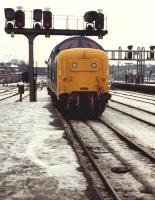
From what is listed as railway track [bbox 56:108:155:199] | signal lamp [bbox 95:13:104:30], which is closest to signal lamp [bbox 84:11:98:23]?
signal lamp [bbox 95:13:104:30]

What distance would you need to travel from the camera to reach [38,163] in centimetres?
767

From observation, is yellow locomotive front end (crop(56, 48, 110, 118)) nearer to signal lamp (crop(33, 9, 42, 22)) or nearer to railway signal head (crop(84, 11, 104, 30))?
railway signal head (crop(84, 11, 104, 30))

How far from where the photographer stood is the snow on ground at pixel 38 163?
5.92 m

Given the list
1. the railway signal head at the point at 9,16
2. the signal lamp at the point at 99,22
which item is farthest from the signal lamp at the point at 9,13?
the signal lamp at the point at 99,22

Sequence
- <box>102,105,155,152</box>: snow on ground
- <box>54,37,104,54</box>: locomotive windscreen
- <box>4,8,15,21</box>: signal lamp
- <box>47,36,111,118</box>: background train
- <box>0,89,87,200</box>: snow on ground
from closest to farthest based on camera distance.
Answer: <box>0,89,87,200</box>: snow on ground
<box>102,105,155,152</box>: snow on ground
<box>47,36,111,118</box>: background train
<box>54,37,104,54</box>: locomotive windscreen
<box>4,8,15,21</box>: signal lamp

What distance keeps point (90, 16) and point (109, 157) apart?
13950mm

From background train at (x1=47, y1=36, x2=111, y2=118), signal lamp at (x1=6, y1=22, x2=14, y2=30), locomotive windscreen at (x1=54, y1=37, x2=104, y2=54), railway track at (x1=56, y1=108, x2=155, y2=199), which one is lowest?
railway track at (x1=56, y1=108, x2=155, y2=199)

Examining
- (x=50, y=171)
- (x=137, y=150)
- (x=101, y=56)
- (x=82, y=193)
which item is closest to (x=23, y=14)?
(x=101, y=56)

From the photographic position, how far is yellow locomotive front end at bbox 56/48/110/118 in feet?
49.5

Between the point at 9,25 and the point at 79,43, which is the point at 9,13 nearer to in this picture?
the point at 9,25

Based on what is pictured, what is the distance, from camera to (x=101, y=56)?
598 inches

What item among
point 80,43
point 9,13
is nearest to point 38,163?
point 80,43

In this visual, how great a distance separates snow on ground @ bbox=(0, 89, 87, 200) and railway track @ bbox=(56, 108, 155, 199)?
0.37 meters

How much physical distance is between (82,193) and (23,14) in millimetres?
16982
